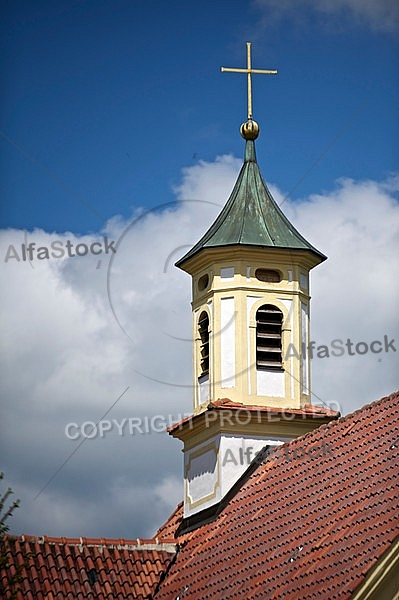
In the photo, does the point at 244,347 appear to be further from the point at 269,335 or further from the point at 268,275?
the point at 268,275

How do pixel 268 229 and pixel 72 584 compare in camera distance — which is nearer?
pixel 72 584

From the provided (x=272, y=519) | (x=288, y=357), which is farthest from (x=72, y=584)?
(x=288, y=357)

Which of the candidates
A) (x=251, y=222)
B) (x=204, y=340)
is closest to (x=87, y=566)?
(x=204, y=340)

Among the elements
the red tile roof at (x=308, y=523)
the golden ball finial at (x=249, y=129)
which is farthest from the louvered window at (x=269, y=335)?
the golden ball finial at (x=249, y=129)

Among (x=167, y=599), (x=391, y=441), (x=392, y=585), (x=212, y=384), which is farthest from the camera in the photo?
(x=212, y=384)

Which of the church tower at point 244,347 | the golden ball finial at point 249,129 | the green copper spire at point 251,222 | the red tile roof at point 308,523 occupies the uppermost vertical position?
the golden ball finial at point 249,129

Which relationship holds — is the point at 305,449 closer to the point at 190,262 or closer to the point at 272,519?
the point at 272,519

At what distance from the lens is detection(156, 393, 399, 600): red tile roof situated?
23.1m

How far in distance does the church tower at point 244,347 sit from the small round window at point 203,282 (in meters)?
0.01

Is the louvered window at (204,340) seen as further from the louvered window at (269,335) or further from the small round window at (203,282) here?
the louvered window at (269,335)

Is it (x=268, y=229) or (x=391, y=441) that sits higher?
(x=268, y=229)

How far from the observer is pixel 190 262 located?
1268 inches

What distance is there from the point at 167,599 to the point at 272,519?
2631mm

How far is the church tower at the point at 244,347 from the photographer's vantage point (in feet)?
99.3
